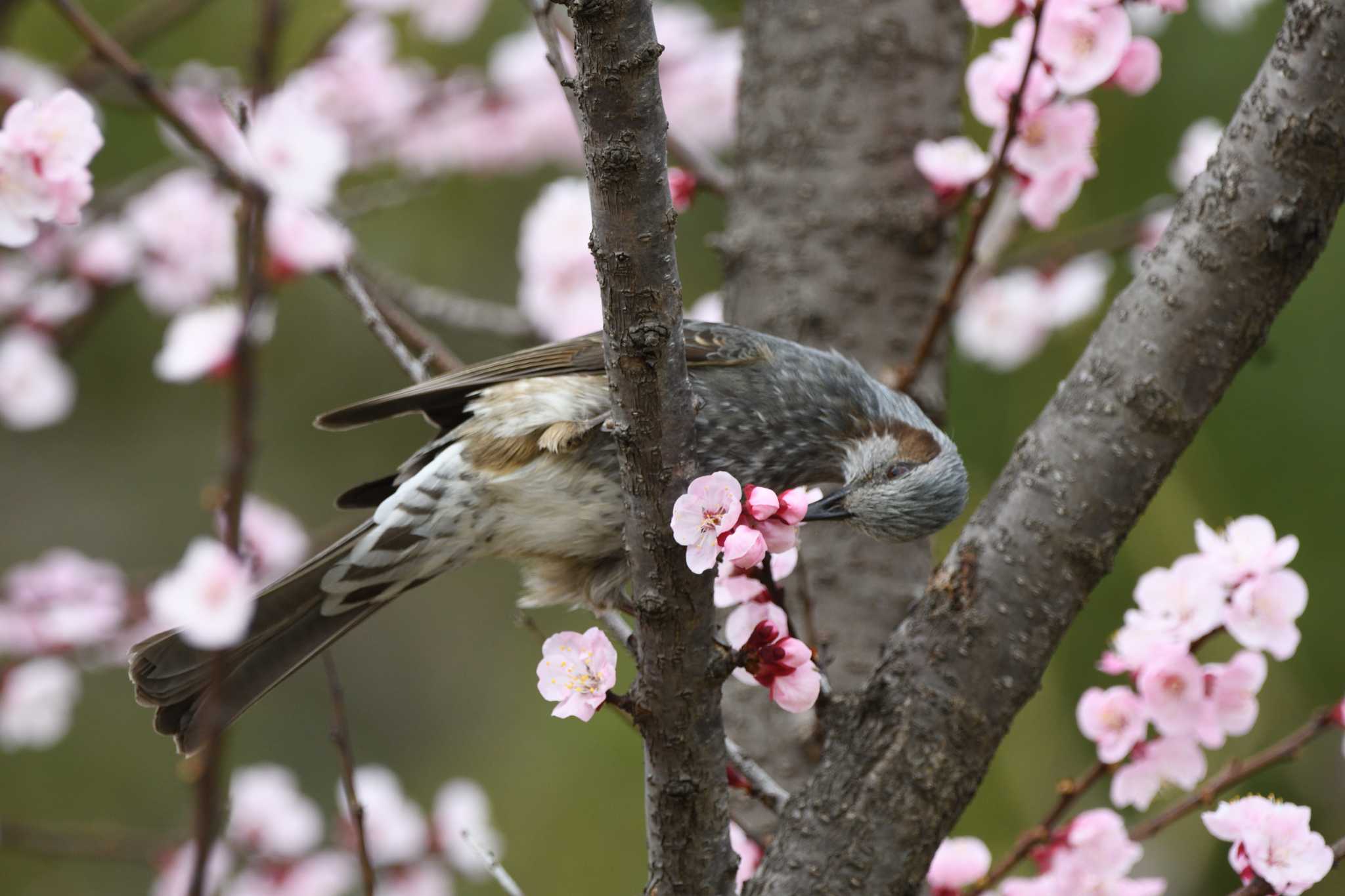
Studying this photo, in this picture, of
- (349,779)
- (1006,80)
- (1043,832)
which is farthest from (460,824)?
(1006,80)

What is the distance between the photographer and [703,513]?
1598mm

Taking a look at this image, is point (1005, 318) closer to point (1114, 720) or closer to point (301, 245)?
point (1114, 720)

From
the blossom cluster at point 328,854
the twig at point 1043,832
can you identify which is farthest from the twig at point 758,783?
the blossom cluster at point 328,854

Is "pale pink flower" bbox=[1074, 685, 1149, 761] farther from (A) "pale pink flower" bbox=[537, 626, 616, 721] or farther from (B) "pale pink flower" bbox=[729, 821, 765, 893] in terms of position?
(A) "pale pink flower" bbox=[537, 626, 616, 721]

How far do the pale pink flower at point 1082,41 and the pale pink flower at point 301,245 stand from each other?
49.9 inches

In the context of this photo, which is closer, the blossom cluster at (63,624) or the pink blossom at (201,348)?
the pink blossom at (201,348)

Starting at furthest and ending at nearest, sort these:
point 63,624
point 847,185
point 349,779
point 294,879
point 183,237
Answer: point 183,237 < point 63,624 < point 294,879 < point 847,185 < point 349,779

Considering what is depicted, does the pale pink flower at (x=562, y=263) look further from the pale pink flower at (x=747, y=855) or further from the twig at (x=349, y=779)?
the twig at (x=349, y=779)

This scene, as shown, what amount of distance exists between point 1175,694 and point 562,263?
2.08 metres

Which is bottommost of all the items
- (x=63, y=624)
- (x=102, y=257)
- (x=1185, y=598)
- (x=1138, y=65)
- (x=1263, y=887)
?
(x=1263, y=887)

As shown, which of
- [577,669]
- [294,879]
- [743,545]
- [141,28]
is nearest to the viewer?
[743,545]

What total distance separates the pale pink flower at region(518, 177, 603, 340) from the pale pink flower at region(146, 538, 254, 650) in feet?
4.06

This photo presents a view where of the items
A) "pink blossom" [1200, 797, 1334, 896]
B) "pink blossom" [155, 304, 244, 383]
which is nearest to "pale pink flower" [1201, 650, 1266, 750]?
"pink blossom" [1200, 797, 1334, 896]

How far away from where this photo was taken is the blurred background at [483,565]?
16.1 ft
